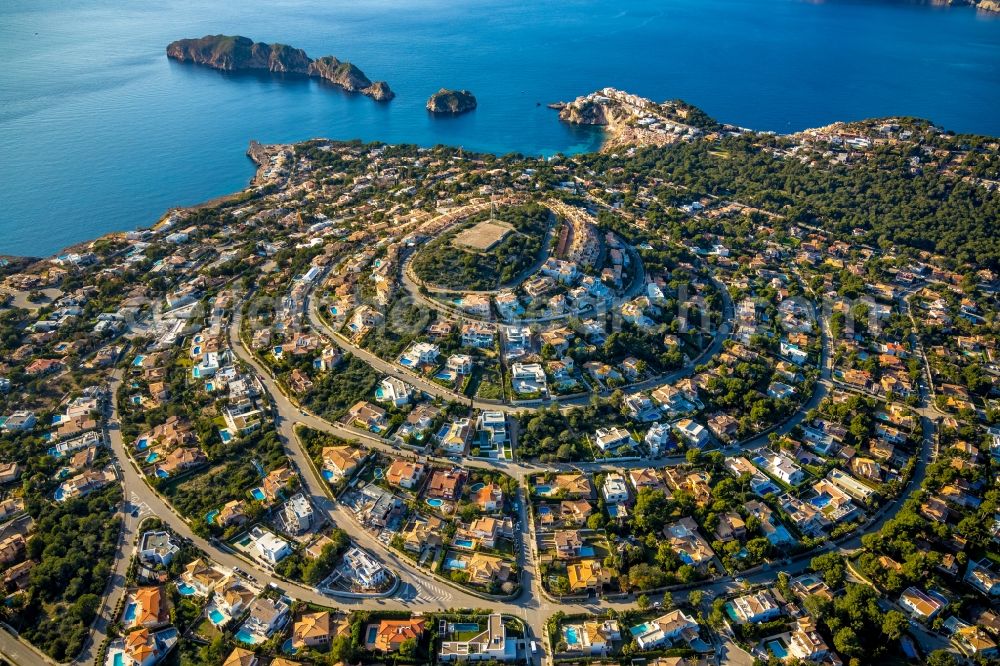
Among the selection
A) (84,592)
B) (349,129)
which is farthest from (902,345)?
(349,129)

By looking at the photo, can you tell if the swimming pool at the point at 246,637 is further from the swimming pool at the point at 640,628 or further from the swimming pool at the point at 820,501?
the swimming pool at the point at 820,501

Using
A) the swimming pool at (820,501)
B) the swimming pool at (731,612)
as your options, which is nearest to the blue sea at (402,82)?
the swimming pool at (820,501)

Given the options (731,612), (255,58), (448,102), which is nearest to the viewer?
(731,612)

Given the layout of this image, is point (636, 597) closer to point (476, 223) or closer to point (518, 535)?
point (518, 535)

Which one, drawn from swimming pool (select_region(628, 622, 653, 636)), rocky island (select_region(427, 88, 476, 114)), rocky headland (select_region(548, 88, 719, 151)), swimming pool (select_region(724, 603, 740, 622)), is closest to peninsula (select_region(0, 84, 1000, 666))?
swimming pool (select_region(724, 603, 740, 622))

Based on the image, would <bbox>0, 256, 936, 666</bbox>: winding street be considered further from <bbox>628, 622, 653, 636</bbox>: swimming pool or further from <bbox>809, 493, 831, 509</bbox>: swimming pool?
<bbox>809, 493, 831, 509</bbox>: swimming pool

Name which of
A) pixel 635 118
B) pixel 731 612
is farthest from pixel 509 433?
pixel 635 118

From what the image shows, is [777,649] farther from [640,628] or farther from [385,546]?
[385,546]
